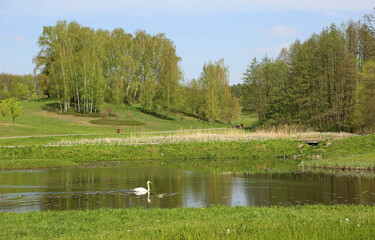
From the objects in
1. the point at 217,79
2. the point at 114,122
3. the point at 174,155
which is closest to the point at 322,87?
the point at 174,155

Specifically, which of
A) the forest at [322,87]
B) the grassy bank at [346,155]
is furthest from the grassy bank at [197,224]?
the forest at [322,87]

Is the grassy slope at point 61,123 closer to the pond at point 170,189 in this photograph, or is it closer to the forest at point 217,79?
the forest at point 217,79

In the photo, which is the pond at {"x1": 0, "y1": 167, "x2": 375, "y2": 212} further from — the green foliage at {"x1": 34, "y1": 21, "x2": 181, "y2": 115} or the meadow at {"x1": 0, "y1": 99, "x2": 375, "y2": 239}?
the green foliage at {"x1": 34, "y1": 21, "x2": 181, "y2": 115}

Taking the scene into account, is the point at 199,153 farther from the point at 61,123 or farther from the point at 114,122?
the point at 61,123

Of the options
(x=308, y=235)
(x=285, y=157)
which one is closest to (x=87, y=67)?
(x=285, y=157)

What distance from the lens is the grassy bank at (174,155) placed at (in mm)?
33938

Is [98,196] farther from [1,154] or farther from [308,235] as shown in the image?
[1,154]

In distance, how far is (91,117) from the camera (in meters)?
Answer: 78.0

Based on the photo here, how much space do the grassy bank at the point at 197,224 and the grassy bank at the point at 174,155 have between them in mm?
17879

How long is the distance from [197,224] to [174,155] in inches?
1105

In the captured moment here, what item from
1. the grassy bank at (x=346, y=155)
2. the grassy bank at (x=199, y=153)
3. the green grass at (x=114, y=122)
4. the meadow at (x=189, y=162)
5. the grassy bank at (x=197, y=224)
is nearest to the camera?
the grassy bank at (x=197, y=224)

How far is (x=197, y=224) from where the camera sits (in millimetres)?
11438

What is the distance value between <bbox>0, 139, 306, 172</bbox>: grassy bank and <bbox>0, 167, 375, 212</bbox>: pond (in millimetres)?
4081

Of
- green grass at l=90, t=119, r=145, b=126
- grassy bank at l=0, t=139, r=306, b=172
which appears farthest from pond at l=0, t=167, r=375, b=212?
green grass at l=90, t=119, r=145, b=126
